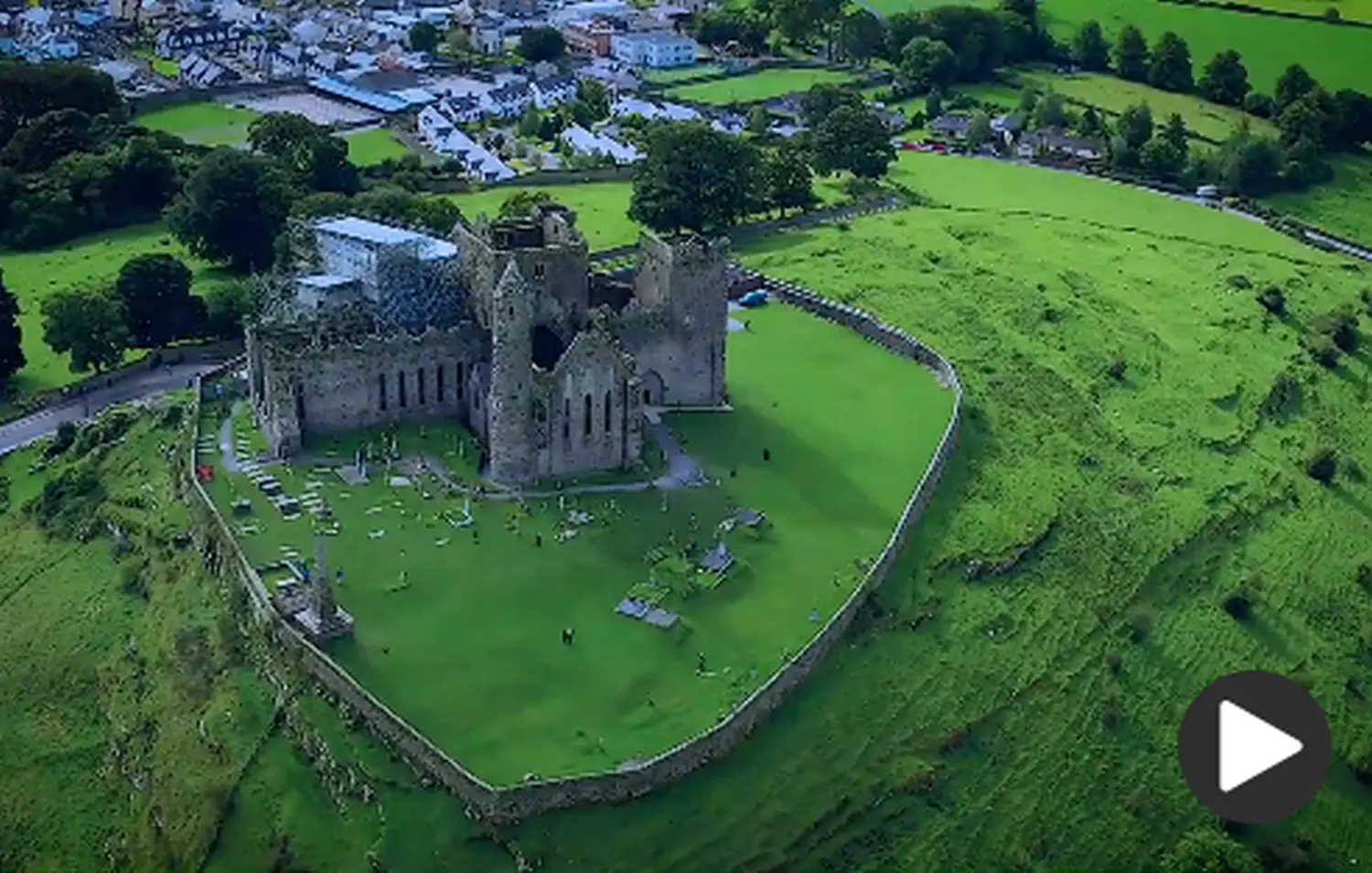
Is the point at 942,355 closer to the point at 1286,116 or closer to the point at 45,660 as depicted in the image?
the point at 45,660

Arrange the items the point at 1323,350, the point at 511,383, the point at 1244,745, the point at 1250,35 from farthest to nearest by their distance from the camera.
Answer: the point at 1250,35, the point at 1323,350, the point at 511,383, the point at 1244,745

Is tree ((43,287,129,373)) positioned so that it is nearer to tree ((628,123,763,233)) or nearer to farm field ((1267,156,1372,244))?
tree ((628,123,763,233))

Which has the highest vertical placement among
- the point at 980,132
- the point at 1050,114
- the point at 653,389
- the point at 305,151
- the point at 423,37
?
the point at 653,389

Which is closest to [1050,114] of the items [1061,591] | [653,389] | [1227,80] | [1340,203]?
[1227,80]

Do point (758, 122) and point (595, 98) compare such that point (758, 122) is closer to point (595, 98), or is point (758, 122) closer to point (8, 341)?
point (595, 98)

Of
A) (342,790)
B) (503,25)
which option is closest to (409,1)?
(503,25)

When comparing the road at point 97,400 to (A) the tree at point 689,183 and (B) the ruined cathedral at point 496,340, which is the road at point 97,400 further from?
(A) the tree at point 689,183

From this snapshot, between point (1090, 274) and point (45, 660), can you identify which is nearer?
point (45, 660)

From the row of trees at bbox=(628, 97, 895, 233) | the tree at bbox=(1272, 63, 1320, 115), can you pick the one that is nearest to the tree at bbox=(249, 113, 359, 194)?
the row of trees at bbox=(628, 97, 895, 233)
